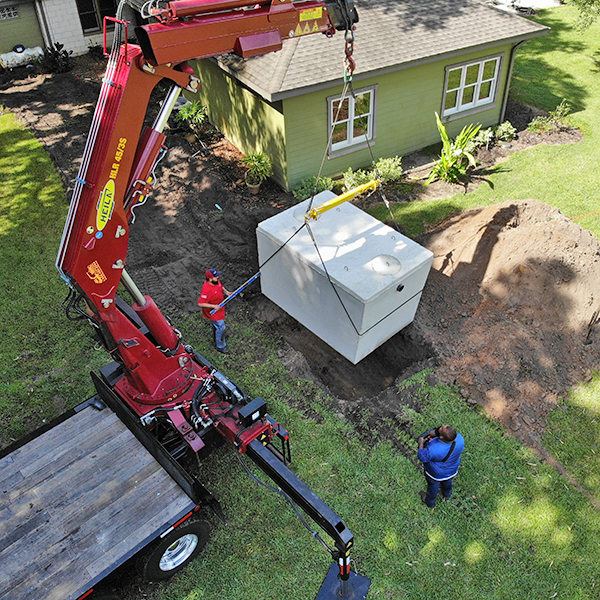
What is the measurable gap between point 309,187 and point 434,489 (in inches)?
314

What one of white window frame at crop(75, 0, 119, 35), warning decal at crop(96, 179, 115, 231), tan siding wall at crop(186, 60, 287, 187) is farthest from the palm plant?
white window frame at crop(75, 0, 119, 35)

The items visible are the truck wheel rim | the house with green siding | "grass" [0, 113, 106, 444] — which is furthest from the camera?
the house with green siding

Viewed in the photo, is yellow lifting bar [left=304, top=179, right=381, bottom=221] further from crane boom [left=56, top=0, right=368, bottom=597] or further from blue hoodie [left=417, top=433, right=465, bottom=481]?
blue hoodie [left=417, top=433, right=465, bottom=481]

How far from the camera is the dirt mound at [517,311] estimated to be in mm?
8305

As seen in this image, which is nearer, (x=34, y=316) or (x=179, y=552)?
(x=179, y=552)

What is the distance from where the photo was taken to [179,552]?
6.24m

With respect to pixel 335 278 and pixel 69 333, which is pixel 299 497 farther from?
pixel 69 333

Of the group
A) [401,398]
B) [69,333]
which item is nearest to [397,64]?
[401,398]

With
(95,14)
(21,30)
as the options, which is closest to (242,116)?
(95,14)

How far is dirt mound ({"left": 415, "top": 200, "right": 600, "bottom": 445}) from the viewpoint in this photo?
327 inches

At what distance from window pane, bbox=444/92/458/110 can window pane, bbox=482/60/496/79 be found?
3.89ft

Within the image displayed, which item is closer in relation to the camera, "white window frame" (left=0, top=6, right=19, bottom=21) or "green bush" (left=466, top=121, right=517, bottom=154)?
"green bush" (left=466, top=121, right=517, bottom=154)

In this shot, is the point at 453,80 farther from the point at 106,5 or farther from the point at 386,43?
the point at 106,5

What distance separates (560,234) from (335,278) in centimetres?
487
